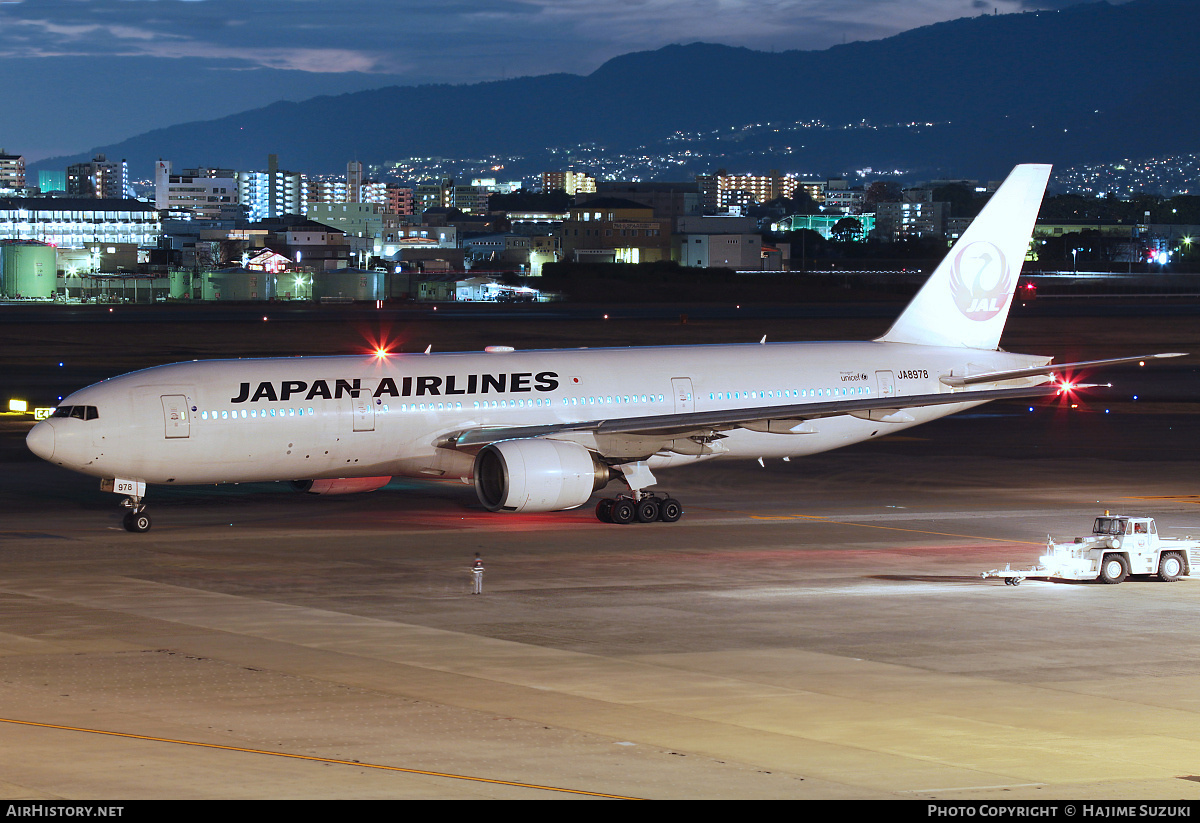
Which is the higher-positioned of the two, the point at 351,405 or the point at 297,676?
the point at 351,405

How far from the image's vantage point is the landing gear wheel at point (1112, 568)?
88.1 ft

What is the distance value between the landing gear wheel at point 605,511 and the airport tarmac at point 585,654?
0.29 metres

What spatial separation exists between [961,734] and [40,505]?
2706 centimetres

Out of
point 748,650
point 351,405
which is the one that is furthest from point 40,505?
point 748,650

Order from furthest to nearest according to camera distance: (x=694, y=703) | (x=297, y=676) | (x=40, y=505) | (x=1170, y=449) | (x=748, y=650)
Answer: (x=1170, y=449)
(x=40, y=505)
(x=748, y=650)
(x=297, y=676)
(x=694, y=703)

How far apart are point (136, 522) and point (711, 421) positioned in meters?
12.8

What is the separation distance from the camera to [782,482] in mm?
41438

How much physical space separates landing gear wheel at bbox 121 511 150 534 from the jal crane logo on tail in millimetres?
22269

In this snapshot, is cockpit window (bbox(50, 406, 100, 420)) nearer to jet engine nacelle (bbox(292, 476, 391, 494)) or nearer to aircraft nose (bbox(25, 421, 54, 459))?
aircraft nose (bbox(25, 421, 54, 459))

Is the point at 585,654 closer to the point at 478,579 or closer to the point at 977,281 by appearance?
the point at 478,579

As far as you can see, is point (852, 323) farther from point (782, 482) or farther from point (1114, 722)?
point (1114, 722)

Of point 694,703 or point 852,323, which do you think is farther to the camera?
point 852,323

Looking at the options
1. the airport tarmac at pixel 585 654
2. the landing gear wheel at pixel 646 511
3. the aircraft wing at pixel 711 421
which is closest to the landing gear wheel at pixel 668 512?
the landing gear wheel at pixel 646 511

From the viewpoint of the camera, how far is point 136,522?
32.3 metres
